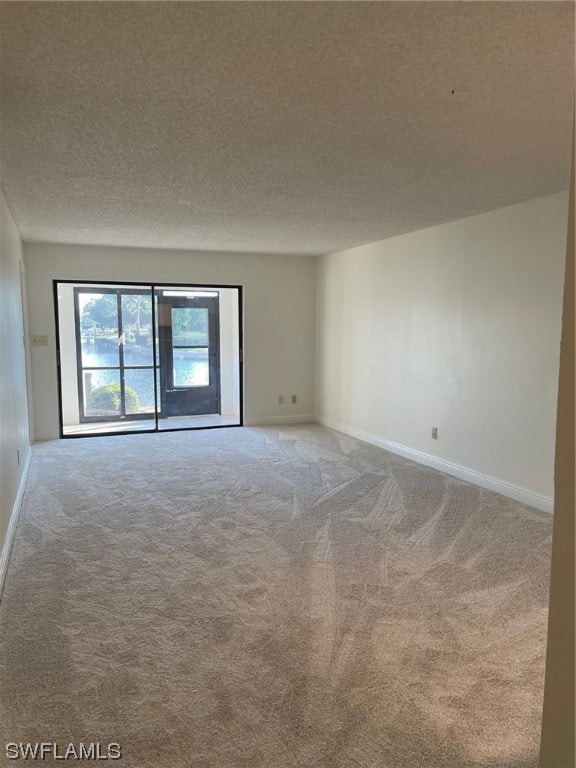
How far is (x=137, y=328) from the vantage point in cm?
706

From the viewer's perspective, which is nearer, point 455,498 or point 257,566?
point 257,566

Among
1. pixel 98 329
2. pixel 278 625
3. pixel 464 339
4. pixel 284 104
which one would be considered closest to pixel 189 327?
pixel 98 329

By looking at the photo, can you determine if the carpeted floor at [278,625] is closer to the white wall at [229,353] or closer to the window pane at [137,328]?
the window pane at [137,328]

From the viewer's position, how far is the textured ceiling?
158 cm

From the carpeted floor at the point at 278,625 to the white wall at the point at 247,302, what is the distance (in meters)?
2.50

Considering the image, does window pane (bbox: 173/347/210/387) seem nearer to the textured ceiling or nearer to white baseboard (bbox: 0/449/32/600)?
white baseboard (bbox: 0/449/32/600)

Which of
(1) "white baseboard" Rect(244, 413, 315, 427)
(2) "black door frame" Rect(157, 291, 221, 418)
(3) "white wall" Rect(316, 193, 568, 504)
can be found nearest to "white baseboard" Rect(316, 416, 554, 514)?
(3) "white wall" Rect(316, 193, 568, 504)

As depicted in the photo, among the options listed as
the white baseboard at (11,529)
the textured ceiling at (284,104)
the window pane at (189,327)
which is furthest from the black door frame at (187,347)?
the textured ceiling at (284,104)

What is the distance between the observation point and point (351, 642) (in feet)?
7.48

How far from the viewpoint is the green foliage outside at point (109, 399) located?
7.23 meters

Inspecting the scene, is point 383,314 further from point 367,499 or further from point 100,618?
point 100,618

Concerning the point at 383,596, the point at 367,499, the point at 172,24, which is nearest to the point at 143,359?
the point at 367,499

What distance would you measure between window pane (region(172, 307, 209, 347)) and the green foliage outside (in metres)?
0.97

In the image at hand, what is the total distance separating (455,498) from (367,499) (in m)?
0.72
